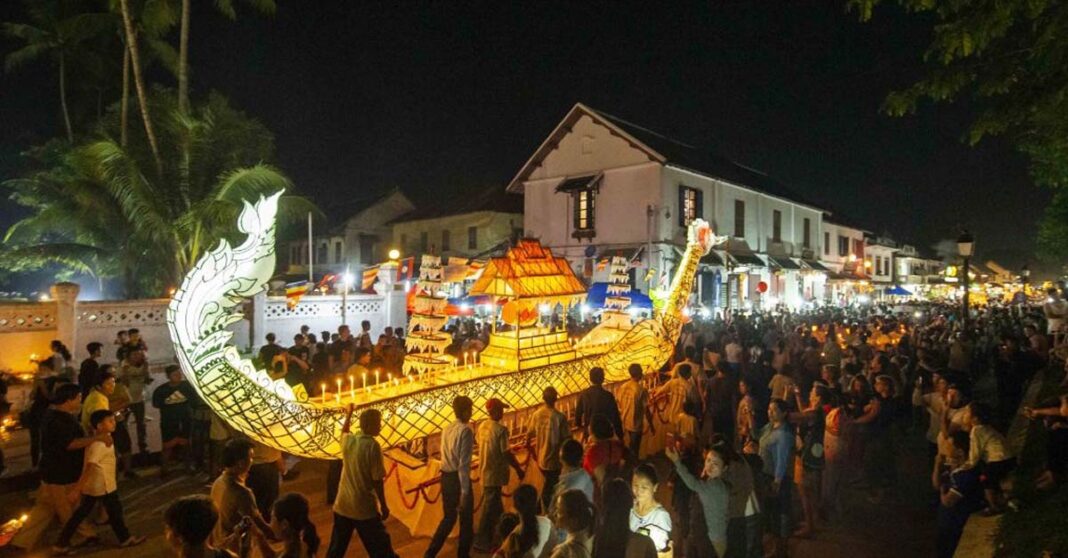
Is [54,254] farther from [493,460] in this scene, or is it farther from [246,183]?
[493,460]

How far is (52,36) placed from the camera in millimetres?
19219

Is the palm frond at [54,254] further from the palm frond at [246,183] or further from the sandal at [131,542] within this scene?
the sandal at [131,542]

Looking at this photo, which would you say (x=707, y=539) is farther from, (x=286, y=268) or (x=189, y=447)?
(x=286, y=268)

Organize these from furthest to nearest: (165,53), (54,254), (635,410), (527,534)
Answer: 1. (165,53)
2. (54,254)
3. (635,410)
4. (527,534)

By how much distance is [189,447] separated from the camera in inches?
308

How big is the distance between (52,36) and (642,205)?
841 inches

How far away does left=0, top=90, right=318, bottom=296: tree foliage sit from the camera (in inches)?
542

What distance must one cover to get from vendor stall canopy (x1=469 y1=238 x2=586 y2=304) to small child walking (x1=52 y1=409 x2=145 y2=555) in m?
4.07

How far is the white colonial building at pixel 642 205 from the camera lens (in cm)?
2189

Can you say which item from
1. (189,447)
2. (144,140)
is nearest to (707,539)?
(189,447)

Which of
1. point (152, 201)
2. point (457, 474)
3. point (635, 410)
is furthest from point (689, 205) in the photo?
point (457, 474)

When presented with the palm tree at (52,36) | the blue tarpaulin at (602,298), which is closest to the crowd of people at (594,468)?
the blue tarpaulin at (602,298)

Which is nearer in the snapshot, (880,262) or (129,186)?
(129,186)

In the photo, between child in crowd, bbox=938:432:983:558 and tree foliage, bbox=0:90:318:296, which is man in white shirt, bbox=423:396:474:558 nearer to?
child in crowd, bbox=938:432:983:558
